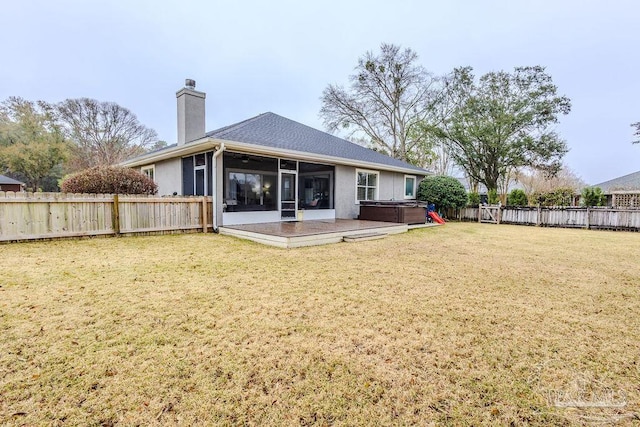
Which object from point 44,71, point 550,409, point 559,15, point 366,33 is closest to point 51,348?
point 550,409

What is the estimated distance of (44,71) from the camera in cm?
2284

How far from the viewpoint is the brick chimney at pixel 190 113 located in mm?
9234

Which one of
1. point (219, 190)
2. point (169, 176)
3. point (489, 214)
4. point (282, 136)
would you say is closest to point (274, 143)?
point (282, 136)

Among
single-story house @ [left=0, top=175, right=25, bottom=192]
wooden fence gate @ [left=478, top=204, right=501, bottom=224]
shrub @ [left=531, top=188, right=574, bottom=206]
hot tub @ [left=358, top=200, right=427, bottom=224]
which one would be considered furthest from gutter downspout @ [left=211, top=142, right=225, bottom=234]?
single-story house @ [left=0, top=175, right=25, bottom=192]

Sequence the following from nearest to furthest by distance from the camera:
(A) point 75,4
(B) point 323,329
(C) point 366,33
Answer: (B) point 323,329 → (A) point 75,4 → (C) point 366,33

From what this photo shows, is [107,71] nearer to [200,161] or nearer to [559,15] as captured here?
[200,161]

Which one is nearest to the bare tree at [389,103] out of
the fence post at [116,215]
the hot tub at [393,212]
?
the hot tub at [393,212]

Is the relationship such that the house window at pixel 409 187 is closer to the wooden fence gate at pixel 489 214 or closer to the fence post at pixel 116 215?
the wooden fence gate at pixel 489 214

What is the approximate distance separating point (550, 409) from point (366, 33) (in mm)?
22495

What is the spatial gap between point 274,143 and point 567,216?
12.8 metres

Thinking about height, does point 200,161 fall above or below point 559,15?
below

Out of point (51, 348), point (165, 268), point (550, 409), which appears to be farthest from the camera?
point (165, 268)

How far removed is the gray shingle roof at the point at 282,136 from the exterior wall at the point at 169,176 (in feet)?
5.70

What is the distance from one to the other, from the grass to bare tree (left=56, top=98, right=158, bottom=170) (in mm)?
27892
